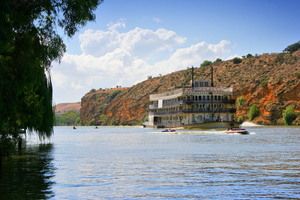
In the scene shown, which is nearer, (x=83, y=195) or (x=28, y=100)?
(x=83, y=195)

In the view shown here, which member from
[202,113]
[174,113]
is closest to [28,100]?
[202,113]

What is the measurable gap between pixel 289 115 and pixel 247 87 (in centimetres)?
2581

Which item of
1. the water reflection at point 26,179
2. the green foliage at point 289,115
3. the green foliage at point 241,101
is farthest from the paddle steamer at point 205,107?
the water reflection at point 26,179

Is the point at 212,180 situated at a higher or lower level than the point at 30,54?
lower

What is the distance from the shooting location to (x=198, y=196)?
44.8 ft

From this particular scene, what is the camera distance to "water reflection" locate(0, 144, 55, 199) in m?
14.2

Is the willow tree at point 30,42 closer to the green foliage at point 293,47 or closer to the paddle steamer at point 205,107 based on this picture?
the paddle steamer at point 205,107

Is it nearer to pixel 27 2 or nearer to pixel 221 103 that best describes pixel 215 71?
pixel 221 103

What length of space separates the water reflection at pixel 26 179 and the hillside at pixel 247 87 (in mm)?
80668

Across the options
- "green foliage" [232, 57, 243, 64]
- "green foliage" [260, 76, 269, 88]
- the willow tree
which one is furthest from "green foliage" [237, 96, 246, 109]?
the willow tree

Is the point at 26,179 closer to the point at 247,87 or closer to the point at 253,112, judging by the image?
the point at 253,112

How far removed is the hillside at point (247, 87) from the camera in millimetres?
103750

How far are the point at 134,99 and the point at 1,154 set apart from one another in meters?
143

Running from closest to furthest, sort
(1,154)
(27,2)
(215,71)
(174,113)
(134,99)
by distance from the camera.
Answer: (27,2)
(1,154)
(174,113)
(215,71)
(134,99)
